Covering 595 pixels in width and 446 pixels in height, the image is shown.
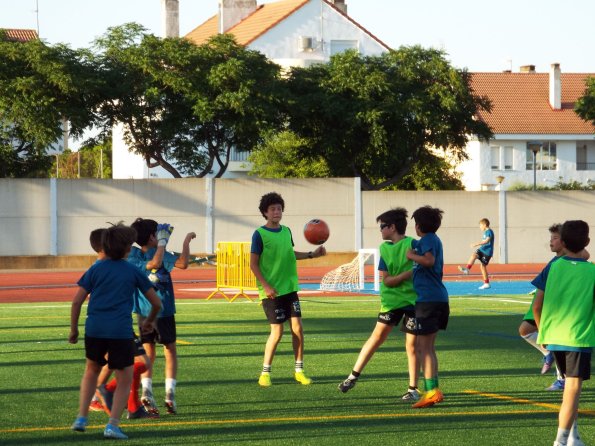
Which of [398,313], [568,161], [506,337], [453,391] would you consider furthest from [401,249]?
[568,161]

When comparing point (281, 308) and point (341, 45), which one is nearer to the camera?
point (281, 308)

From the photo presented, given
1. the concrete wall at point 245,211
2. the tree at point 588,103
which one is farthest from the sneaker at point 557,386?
the tree at point 588,103

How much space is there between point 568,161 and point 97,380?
74942 millimetres

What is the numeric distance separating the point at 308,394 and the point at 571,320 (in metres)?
3.77

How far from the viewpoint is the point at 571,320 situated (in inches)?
319

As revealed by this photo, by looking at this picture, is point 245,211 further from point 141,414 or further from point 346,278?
point 141,414

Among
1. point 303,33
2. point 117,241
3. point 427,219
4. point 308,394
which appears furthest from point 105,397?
point 303,33

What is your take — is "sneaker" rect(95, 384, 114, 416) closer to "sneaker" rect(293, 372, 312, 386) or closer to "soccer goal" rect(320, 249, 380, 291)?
"sneaker" rect(293, 372, 312, 386)

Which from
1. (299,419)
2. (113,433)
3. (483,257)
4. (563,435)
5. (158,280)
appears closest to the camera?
(563,435)

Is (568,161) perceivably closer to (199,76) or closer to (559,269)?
(199,76)

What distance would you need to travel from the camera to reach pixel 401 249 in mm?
10922

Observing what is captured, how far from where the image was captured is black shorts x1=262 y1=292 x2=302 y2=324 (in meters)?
12.1

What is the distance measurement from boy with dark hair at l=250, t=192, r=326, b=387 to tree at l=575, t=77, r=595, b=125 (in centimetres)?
4440

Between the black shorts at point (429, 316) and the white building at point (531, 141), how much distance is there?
69528mm
